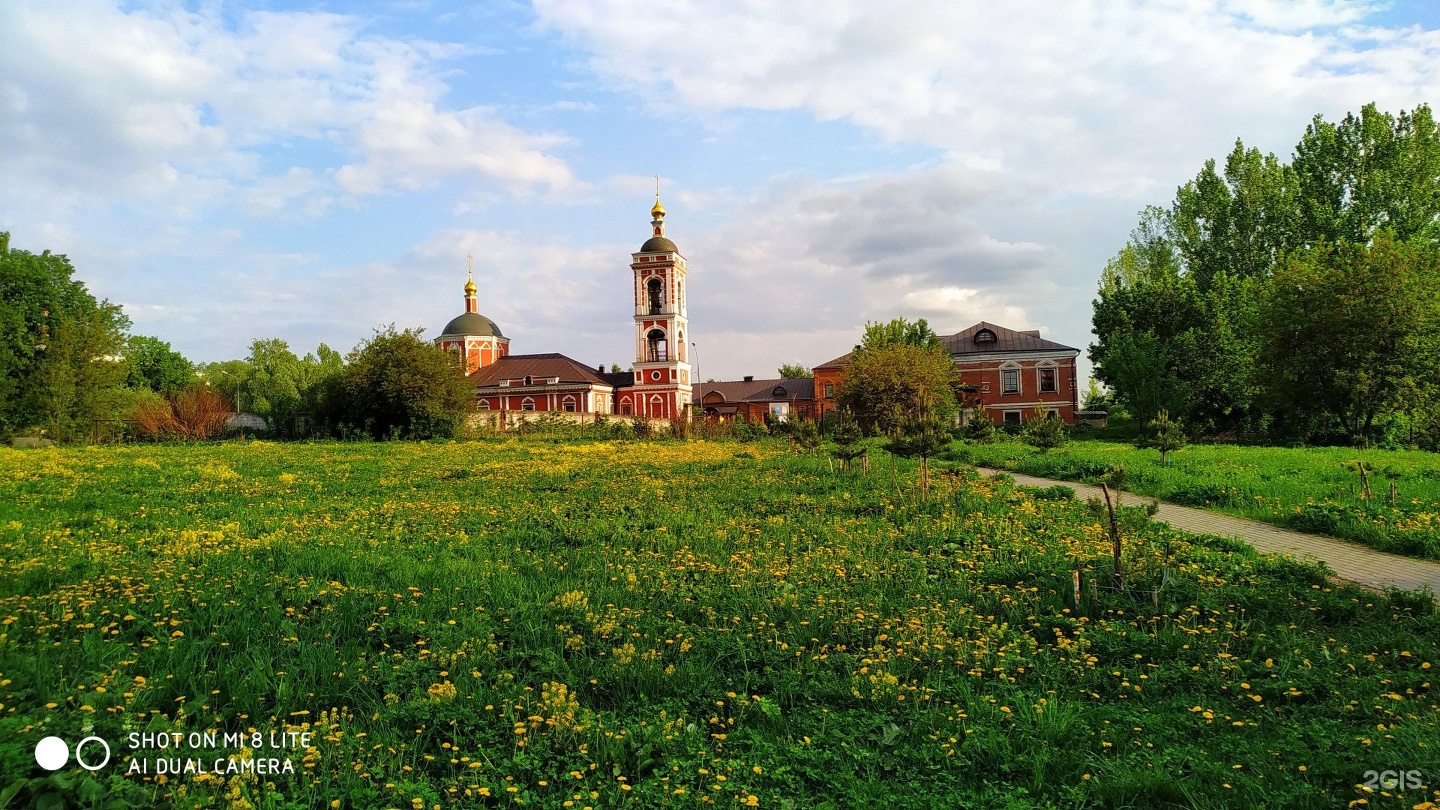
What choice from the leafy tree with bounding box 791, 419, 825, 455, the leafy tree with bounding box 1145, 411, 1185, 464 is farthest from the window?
the leafy tree with bounding box 791, 419, 825, 455

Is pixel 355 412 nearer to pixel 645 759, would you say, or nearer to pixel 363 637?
pixel 363 637

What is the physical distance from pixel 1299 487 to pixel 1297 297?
20.3 m

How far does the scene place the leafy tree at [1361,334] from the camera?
26.5 metres

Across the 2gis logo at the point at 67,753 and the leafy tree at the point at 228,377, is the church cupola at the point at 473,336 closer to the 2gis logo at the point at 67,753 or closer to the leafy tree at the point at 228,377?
the leafy tree at the point at 228,377

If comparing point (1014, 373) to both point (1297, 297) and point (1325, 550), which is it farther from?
point (1325, 550)

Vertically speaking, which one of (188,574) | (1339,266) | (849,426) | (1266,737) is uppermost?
(1339,266)

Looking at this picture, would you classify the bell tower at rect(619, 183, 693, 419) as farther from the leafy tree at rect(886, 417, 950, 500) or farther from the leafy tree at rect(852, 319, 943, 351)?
the leafy tree at rect(886, 417, 950, 500)

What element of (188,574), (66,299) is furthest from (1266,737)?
(66,299)

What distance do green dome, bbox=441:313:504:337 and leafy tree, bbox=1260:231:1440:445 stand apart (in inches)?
2589

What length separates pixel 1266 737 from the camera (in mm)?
4258

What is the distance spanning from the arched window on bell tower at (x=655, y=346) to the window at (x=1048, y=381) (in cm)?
3068

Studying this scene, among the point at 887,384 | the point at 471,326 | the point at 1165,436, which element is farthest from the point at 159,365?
the point at 1165,436

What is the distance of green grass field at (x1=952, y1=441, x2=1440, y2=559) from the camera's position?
31.9ft

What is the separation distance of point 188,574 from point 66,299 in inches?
1932
